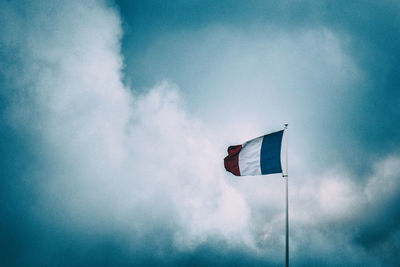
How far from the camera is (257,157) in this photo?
872 inches

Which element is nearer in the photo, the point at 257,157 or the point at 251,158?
the point at 257,157

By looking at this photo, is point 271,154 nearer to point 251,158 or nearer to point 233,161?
point 251,158

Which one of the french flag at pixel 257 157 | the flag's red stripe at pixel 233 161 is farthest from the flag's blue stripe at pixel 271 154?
the flag's red stripe at pixel 233 161

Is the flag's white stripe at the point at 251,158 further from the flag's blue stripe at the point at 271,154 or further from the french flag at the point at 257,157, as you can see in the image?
the flag's blue stripe at the point at 271,154

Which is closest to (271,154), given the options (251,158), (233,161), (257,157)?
(257,157)

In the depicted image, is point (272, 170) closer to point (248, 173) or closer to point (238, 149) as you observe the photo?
point (248, 173)

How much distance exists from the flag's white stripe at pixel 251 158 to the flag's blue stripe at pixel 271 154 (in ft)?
1.35

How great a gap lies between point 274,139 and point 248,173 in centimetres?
373

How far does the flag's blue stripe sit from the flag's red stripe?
2463 mm

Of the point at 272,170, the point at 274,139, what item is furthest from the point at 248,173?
the point at 274,139

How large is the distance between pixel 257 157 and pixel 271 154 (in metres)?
1.36

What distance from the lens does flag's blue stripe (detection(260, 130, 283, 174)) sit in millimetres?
20891

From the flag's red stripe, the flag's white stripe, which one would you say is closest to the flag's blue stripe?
the flag's white stripe

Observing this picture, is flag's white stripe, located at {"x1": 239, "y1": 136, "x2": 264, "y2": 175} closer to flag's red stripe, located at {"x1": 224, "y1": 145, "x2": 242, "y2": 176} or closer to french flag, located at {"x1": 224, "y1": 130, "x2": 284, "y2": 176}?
french flag, located at {"x1": 224, "y1": 130, "x2": 284, "y2": 176}
